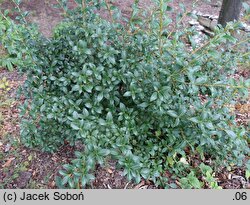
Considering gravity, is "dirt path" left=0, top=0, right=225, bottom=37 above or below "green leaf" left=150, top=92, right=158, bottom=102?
below

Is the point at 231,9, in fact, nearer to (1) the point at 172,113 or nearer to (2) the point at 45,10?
(1) the point at 172,113

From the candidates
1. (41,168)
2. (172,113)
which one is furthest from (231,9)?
(41,168)

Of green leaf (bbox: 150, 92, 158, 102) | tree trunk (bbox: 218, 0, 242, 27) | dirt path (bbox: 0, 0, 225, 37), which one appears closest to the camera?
green leaf (bbox: 150, 92, 158, 102)

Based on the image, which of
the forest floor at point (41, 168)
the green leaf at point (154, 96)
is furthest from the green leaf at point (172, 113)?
the forest floor at point (41, 168)

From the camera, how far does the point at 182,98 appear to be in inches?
87.4

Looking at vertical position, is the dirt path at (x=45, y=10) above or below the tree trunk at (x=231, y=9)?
below

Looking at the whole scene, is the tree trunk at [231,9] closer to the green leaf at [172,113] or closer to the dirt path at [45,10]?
the dirt path at [45,10]

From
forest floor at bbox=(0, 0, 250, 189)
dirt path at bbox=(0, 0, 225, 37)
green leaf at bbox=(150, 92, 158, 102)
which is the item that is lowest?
forest floor at bbox=(0, 0, 250, 189)

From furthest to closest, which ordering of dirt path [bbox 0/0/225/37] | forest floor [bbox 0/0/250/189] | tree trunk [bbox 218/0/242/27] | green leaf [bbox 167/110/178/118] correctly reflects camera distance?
1. dirt path [bbox 0/0/225/37]
2. tree trunk [bbox 218/0/242/27]
3. forest floor [bbox 0/0/250/189]
4. green leaf [bbox 167/110/178/118]

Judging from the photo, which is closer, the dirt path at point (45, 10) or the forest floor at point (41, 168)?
the forest floor at point (41, 168)

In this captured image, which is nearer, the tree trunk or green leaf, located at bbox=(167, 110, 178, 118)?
green leaf, located at bbox=(167, 110, 178, 118)

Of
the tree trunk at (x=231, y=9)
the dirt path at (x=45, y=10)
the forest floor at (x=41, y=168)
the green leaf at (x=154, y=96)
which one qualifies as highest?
the green leaf at (x=154, y=96)

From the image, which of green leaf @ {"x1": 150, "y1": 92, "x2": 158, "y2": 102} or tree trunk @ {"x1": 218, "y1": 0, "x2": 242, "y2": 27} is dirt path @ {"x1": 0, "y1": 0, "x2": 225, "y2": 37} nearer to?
tree trunk @ {"x1": 218, "y1": 0, "x2": 242, "y2": 27}

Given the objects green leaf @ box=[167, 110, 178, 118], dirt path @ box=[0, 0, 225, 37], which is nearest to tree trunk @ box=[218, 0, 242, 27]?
dirt path @ box=[0, 0, 225, 37]
